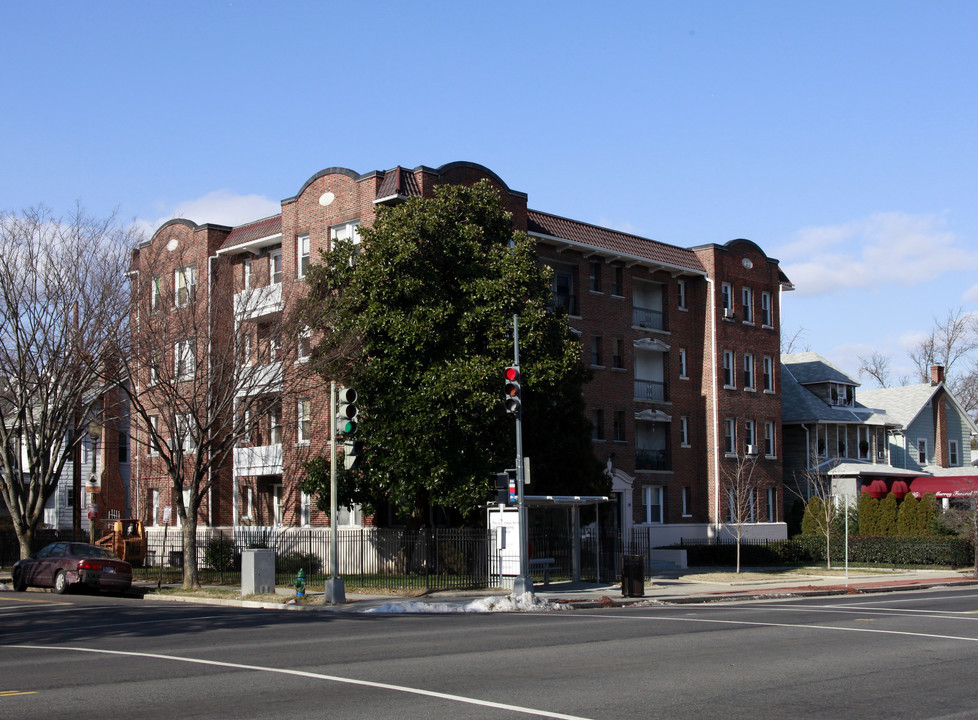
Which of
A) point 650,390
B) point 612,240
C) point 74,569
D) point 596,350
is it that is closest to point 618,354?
point 596,350

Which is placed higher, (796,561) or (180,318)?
(180,318)

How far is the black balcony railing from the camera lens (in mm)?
47719

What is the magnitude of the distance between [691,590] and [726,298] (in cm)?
2378

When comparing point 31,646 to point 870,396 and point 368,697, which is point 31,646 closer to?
point 368,697

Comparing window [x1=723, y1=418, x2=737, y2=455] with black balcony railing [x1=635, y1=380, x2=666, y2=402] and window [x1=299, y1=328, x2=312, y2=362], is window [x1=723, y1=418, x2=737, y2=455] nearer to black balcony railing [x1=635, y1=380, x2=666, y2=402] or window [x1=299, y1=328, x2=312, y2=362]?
black balcony railing [x1=635, y1=380, x2=666, y2=402]

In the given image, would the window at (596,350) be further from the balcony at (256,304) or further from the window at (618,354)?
the balcony at (256,304)

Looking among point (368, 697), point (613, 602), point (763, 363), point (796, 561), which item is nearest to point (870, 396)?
point (763, 363)

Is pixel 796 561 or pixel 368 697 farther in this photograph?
pixel 796 561

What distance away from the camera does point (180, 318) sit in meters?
32.3

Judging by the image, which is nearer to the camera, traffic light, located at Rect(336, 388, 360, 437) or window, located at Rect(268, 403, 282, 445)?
traffic light, located at Rect(336, 388, 360, 437)

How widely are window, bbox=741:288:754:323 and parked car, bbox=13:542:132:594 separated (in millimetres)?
32918

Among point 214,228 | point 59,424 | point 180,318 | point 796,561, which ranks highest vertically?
point 214,228

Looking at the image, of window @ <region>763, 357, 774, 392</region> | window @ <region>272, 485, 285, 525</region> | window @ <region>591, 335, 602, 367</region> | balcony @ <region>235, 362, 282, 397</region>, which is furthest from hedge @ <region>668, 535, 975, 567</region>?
balcony @ <region>235, 362, 282, 397</region>

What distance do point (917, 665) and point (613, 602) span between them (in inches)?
521
